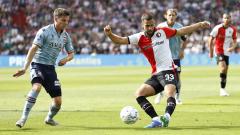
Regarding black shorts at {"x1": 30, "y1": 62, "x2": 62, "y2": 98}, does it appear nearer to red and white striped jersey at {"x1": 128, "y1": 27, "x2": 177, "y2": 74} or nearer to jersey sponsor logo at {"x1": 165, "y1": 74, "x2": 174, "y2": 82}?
red and white striped jersey at {"x1": 128, "y1": 27, "x2": 177, "y2": 74}

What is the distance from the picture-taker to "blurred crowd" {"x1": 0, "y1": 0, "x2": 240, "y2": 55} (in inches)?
2128

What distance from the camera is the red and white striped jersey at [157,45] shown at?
43.4 feet

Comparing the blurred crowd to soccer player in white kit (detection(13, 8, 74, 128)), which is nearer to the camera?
soccer player in white kit (detection(13, 8, 74, 128))

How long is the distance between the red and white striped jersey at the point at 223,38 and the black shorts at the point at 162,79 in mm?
9619

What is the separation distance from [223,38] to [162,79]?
1012cm

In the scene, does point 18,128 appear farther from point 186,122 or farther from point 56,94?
point 186,122

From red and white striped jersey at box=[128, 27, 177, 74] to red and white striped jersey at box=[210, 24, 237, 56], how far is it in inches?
375

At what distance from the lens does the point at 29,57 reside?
1273 centimetres

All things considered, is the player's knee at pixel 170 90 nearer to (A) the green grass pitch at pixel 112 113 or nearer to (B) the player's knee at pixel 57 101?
(A) the green grass pitch at pixel 112 113

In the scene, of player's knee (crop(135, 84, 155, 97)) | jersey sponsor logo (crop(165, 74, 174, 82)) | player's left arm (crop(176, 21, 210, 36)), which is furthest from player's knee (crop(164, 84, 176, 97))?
player's left arm (crop(176, 21, 210, 36))

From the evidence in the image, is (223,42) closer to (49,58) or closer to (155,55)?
(155,55)

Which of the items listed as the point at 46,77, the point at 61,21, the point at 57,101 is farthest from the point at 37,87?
the point at 61,21

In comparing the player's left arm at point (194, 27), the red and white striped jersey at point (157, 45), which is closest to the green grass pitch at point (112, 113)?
the red and white striped jersey at point (157, 45)

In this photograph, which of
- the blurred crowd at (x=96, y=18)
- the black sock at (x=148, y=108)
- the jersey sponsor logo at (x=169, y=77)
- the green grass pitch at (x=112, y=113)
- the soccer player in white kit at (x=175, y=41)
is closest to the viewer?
the green grass pitch at (x=112, y=113)
